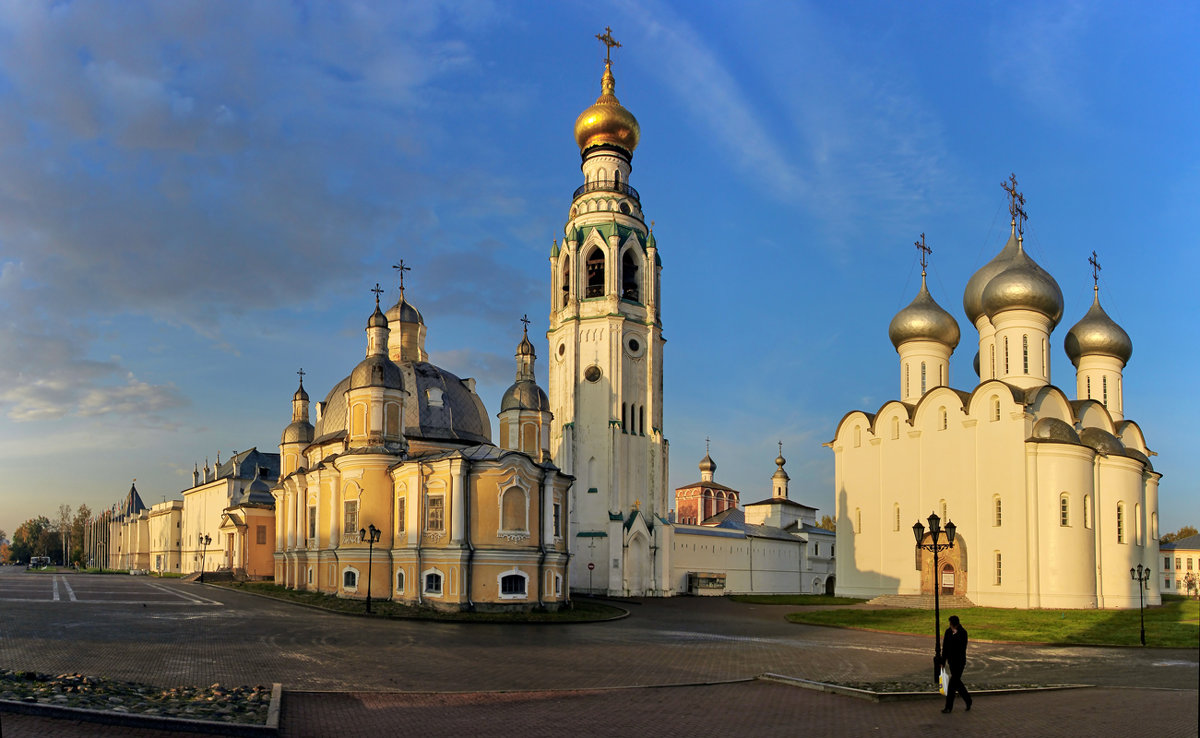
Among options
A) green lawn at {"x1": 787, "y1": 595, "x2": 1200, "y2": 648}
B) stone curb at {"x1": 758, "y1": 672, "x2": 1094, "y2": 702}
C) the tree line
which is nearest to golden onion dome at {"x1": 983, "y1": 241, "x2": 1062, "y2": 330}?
green lawn at {"x1": 787, "y1": 595, "x2": 1200, "y2": 648}

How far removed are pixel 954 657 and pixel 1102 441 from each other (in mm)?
31770

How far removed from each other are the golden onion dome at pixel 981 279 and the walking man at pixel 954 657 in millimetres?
35652

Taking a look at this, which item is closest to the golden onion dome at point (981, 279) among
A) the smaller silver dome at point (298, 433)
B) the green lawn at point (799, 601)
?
the green lawn at point (799, 601)

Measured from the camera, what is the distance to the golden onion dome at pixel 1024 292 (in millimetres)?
43000

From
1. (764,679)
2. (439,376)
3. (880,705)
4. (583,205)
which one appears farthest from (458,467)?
(583,205)

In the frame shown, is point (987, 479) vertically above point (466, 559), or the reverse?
point (987, 479)

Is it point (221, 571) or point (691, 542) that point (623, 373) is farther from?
point (221, 571)

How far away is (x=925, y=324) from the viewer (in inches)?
1873

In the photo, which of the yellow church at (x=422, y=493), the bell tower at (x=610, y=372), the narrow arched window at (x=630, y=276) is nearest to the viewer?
the yellow church at (x=422, y=493)

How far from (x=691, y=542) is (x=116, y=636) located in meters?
40.1

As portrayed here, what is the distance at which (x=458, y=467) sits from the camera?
34.4 meters

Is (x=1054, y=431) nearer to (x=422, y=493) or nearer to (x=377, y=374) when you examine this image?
(x=422, y=493)

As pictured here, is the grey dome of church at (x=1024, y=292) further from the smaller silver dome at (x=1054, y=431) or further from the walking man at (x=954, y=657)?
the walking man at (x=954, y=657)

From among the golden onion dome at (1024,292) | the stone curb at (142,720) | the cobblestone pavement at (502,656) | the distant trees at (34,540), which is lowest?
the distant trees at (34,540)
